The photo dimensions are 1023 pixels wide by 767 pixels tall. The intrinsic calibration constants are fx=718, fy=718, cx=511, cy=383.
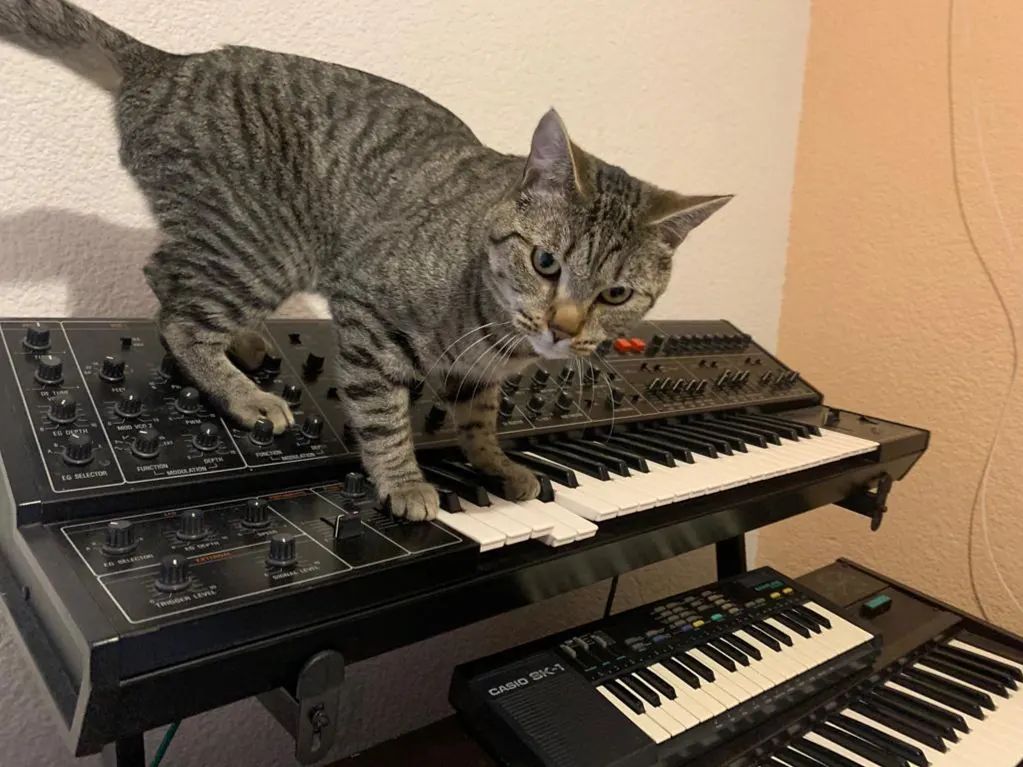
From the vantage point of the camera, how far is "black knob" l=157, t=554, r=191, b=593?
1.62 feet

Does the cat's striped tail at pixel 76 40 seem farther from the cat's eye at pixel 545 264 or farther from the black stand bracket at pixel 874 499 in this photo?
the black stand bracket at pixel 874 499

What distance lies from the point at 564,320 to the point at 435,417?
0.23m

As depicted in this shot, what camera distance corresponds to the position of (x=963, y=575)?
1573 mm

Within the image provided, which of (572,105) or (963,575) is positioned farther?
(963,575)

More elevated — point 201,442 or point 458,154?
point 458,154

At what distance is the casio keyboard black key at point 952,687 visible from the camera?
3.07 ft

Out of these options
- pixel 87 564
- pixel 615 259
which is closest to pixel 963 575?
pixel 615 259

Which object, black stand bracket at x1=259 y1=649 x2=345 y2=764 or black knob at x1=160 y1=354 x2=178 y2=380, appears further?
black knob at x1=160 y1=354 x2=178 y2=380

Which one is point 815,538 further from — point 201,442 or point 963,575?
point 201,442

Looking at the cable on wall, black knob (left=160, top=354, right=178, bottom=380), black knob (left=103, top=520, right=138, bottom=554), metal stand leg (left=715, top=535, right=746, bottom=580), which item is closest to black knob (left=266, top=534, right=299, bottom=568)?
black knob (left=103, top=520, right=138, bottom=554)

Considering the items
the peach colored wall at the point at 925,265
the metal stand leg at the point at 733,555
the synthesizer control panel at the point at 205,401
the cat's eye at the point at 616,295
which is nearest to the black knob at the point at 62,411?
the synthesizer control panel at the point at 205,401

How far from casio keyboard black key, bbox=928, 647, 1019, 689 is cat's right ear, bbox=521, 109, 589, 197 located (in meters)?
0.84

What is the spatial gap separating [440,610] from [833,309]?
1.55 m

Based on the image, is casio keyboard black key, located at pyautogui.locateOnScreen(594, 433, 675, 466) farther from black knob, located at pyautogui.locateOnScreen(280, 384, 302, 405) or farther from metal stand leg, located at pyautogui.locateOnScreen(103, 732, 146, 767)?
metal stand leg, located at pyautogui.locateOnScreen(103, 732, 146, 767)
